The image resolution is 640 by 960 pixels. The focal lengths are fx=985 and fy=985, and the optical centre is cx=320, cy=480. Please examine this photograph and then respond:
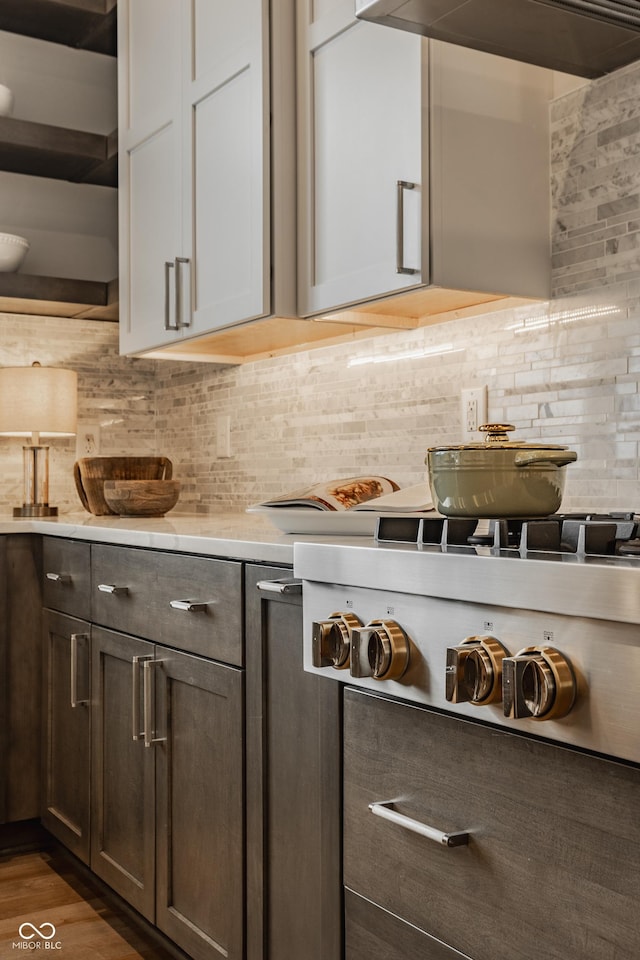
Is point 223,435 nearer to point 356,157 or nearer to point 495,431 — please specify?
point 356,157

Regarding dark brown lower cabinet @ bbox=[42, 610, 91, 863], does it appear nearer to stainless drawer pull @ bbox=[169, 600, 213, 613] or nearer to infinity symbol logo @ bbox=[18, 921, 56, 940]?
infinity symbol logo @ bbox=[18, 921, 56, 940]

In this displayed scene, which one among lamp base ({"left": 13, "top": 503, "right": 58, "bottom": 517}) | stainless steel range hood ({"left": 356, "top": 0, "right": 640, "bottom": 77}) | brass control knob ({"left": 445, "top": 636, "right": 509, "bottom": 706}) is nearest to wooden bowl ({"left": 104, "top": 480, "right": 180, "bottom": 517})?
lamp base ({"left": 13, "top": 503, "right": 58, "bottom": 517})

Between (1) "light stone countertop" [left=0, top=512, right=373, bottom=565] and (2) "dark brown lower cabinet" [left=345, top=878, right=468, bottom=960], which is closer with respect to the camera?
(2) "dark brown lower cabinet" [left=345, top=878, right=468, bottom=960]

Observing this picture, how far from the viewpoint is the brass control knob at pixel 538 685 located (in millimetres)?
915

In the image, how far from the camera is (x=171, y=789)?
1941 mm

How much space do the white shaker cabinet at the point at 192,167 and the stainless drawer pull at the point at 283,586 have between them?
0.81m

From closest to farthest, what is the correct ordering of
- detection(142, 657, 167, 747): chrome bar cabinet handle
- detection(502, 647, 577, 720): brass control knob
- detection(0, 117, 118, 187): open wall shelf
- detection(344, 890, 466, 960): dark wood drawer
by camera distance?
detection(502, 647, 577, 720): brass control knob < detection(344, 890, 466, 960): dark wood drawer < detection(142, 657, 167, 747): chrome bar cabinet handle < detection(0, 117, 118, 187): open wall shelf

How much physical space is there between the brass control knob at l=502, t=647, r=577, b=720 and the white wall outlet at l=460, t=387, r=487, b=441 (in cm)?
117

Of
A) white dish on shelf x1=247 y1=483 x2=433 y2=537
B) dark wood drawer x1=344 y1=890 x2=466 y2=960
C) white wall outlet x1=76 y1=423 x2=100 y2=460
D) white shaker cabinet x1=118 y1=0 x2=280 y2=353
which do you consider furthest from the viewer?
white wall outlet x1=76 y1=423 x2=100 y2=460

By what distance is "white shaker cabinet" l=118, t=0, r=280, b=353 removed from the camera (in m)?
2.23

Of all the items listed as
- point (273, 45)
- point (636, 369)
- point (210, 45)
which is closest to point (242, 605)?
point (636, 369)

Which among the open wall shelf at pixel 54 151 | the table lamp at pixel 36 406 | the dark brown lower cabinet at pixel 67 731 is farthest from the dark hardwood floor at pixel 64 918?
the open wall shelf at pixel 54 151

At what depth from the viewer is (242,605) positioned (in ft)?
5.55

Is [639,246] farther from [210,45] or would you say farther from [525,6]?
[210,45]
